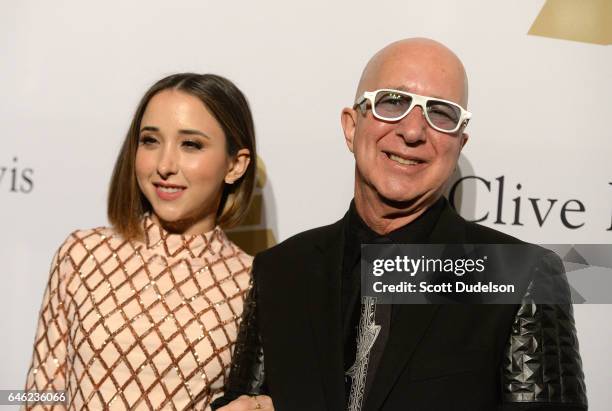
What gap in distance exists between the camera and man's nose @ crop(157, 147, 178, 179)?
1.92 metres

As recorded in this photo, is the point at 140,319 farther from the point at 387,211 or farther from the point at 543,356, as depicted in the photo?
the point at 543,356

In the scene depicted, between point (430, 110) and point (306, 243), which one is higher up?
point (430, 110)

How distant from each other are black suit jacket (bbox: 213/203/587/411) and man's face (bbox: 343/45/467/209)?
11 cm

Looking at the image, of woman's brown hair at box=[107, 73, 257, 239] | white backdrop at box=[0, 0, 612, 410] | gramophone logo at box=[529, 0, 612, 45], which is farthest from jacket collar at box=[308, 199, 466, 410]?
gramophone logo at box=[529, 0, 612, 45]

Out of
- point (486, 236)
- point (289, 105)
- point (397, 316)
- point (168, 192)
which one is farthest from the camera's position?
point (289, 105)

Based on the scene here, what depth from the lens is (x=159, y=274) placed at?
6.37 feet

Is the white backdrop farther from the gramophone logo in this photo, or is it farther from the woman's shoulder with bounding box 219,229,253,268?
the woman's shoulder with bounding box 219,229,253,268

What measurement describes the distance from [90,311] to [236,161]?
531 millimetres

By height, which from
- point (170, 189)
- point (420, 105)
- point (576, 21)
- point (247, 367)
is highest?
point (576, 21)

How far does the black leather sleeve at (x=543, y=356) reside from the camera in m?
1.48

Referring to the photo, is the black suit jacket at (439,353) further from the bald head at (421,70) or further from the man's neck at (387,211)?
the bald head at (421,70)

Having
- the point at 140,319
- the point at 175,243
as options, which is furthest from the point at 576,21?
the point at 140,319

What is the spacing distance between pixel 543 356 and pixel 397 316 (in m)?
0.29

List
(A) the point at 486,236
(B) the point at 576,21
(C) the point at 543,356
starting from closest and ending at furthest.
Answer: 1. (C) the point at 543,356
2. (A) the point at 486,236
3. (B) the point at 576,21
